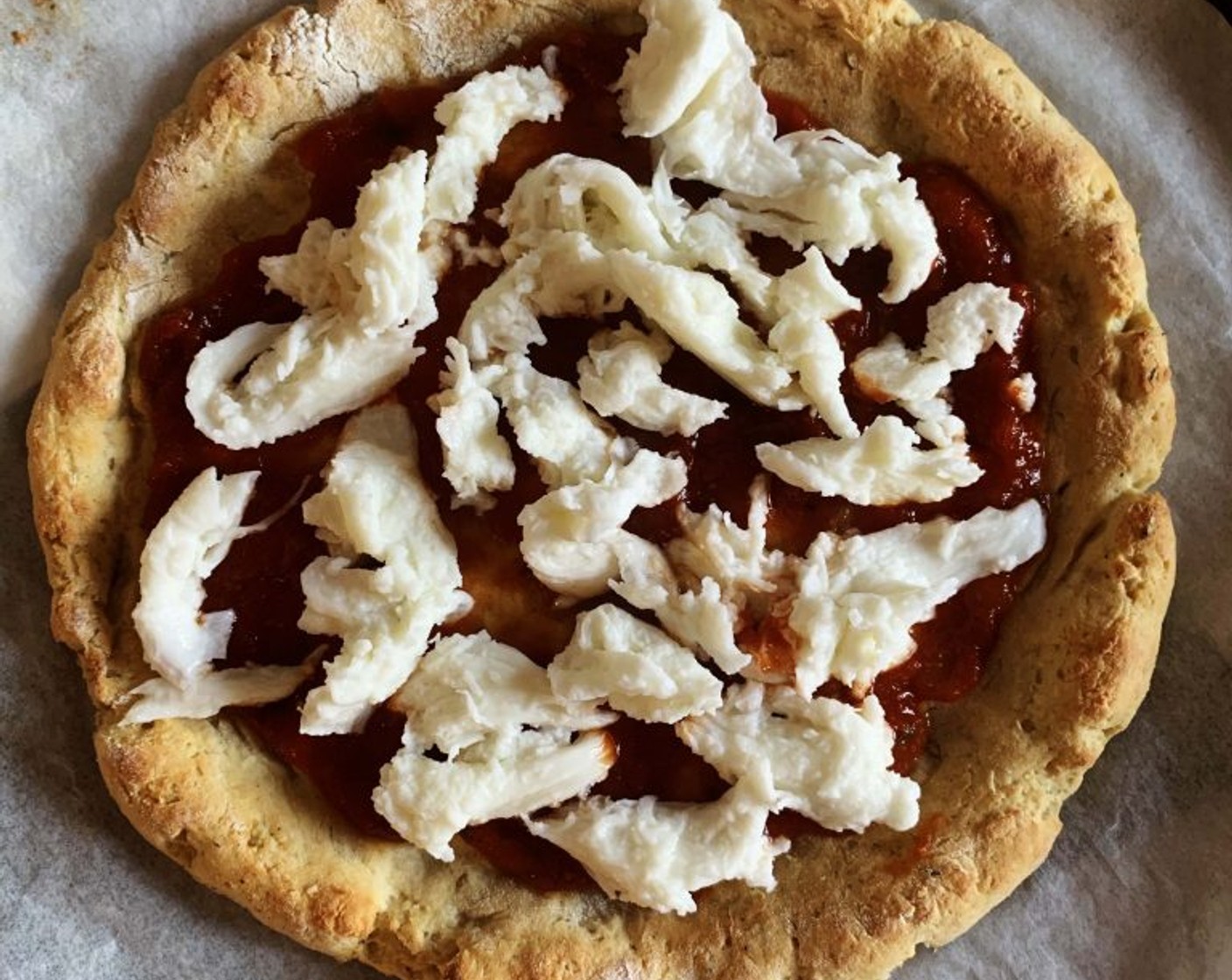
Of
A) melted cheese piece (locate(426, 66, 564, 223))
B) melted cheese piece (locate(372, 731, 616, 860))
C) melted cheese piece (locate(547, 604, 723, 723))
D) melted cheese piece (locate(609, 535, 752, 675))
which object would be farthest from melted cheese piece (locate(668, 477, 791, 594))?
melted cheese piece (locate(426, 66, 564, 223))

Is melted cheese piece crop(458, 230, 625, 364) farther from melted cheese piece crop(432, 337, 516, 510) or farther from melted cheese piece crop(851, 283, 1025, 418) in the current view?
melted cheese piece crop(851, 283, 1025, 418)

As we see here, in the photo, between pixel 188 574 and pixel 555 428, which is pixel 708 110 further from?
pixel 188 574

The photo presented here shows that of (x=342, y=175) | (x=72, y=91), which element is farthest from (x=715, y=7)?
(x=72, y=91)

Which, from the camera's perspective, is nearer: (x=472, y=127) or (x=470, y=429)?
(x=470, y=429)

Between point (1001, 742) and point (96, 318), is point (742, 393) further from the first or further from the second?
point (96, 318)

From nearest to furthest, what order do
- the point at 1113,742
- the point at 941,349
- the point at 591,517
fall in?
1. the point at 591,517
2. the point at 941,349
3. the point at 1113,742

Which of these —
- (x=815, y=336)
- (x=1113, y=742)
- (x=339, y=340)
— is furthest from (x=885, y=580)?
(x=339, y=340)
